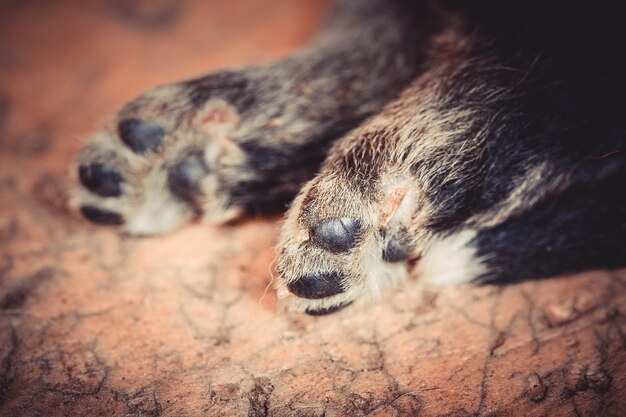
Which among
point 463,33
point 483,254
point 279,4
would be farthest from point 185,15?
point 483,254

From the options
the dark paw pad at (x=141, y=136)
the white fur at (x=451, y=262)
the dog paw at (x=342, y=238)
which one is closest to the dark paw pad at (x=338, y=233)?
the dog paw at (x=342, y=238)

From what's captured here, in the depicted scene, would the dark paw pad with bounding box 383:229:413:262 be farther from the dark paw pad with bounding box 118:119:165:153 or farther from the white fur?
the dark paw pad with bounding box 118:119:165:153

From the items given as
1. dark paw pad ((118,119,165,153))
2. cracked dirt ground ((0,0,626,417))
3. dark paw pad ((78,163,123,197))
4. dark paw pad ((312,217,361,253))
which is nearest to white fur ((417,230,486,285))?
cracked dirt ground ((0,0,626,417))

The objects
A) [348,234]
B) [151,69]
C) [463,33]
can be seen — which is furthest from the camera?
[151,69]

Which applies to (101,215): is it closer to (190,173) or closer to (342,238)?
(190,173)

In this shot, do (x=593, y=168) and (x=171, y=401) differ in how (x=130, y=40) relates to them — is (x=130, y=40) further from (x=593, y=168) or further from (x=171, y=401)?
(x=593, y=168)
